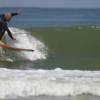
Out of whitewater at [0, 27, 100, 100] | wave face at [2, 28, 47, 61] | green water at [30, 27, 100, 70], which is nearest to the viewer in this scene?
whitewater at [0, 27, 100, 100]

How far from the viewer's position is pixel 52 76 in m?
13.5

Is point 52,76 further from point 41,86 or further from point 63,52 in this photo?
point 63,52

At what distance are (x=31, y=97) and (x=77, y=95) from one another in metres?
1.06

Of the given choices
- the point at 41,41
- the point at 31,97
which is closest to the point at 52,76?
the point at 31,97

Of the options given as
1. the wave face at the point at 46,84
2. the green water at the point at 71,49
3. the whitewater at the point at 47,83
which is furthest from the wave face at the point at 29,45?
the wave face at the point at 46,84

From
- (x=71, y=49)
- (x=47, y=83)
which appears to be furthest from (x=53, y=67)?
(x=71, y=49)

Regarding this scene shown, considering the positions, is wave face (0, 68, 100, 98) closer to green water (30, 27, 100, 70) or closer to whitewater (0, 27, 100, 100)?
whitewater (0, 27, 100, 100)

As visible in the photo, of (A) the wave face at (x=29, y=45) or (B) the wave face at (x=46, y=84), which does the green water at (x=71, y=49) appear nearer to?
(A) the wave face at (x=29, y=45)

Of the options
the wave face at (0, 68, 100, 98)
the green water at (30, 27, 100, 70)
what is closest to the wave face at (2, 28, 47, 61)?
the green water at (30, 27, 100, 70)

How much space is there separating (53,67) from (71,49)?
182 inches

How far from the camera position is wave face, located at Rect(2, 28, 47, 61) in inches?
754

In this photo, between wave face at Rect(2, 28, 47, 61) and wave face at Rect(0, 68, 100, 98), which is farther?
wave face at Rect(2, 28, 47, 61)

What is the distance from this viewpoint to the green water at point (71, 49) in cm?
1769

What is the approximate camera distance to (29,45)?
21.2 metres
